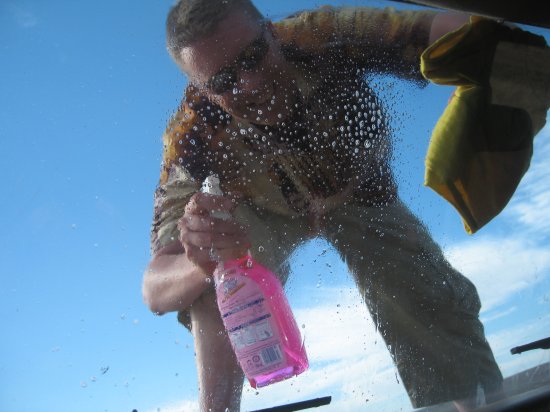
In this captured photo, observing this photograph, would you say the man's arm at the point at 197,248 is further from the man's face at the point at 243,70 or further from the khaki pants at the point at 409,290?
the man's face at the point at 243,70

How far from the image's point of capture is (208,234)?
1.07 meters

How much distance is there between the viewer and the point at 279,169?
1.22 m

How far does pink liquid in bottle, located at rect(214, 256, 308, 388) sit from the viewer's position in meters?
1.00

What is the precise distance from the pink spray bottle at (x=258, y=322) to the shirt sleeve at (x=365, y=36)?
0.47m

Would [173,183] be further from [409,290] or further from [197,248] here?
[409,290]

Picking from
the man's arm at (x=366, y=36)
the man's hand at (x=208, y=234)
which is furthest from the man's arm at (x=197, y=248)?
the man's arm at (x=366, y=36)

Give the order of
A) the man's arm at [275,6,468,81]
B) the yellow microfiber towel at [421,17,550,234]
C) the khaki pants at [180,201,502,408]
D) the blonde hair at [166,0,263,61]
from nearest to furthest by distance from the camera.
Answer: the yellow microfiber towel at [421,17,550,234] → the blonde hair at [166,0,263,61] → the man's arm at [275,6,468,81] → the khaki pants at [180,201,502,408]

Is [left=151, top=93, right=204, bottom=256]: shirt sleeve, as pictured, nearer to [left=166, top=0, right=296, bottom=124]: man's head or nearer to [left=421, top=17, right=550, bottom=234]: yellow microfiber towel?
[left=166, top=0, right=296, bottom=124]: man's head

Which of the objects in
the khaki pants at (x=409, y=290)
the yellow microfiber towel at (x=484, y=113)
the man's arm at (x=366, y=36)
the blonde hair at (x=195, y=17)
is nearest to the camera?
the yellow microfiber towel at (x=484, y=113)

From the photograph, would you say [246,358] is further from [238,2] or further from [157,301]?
[238,2]

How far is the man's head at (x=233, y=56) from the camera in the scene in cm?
101

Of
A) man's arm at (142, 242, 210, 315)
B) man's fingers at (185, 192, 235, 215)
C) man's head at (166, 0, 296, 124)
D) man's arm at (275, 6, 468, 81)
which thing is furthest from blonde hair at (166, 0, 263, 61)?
man's arm at (142, 242, 210, 315)

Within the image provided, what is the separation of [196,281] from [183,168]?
0.26 m

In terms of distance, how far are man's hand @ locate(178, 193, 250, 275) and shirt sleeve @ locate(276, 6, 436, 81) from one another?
422mm
